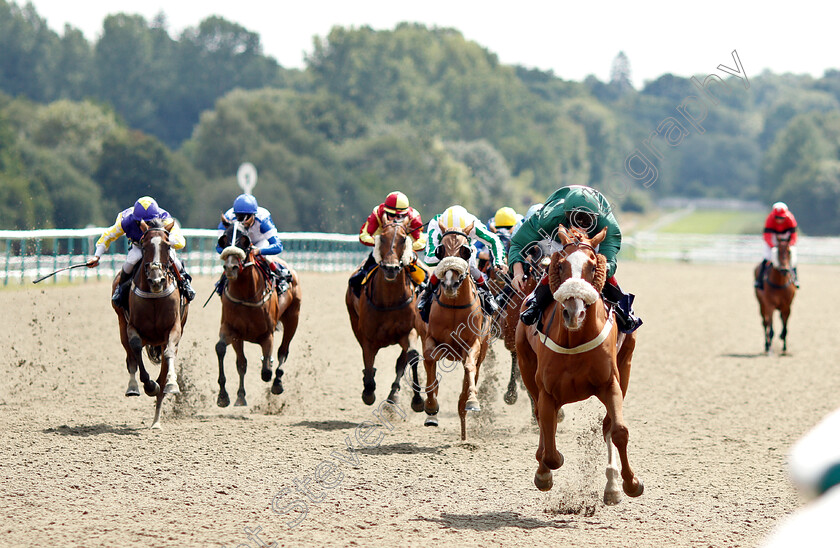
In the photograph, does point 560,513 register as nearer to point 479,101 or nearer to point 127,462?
point 127,462

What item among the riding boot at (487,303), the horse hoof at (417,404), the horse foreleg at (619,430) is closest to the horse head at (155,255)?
the horse hoof at (417,404)

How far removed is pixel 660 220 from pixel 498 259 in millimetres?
83569

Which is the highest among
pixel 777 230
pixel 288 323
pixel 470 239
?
pixel 777 230

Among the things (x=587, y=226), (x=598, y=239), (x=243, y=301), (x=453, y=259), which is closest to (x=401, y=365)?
(x=243, y=301)

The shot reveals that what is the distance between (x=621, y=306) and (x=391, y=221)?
3237mm

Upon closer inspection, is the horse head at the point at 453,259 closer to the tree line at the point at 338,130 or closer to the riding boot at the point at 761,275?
the riding boot at the point at 761,275

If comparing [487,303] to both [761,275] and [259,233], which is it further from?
[761,275]

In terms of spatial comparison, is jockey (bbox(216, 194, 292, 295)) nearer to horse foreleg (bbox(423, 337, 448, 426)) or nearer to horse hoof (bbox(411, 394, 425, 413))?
horse hoof (bbox(411, 394, 425, 413))

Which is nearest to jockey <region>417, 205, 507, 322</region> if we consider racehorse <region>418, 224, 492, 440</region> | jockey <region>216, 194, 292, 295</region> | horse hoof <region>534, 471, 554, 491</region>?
racehorse <region>418, 224, 492, 440</region>

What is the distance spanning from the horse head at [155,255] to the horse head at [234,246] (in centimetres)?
69

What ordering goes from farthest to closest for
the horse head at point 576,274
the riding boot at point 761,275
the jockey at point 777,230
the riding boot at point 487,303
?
1. the riding boot at point 761,275
2. the jockey at point 777,230
3. the riding boot at point 487,303
4. the horse head at point 576,274

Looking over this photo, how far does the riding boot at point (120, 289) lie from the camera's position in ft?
30.1

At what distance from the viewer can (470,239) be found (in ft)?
30.6

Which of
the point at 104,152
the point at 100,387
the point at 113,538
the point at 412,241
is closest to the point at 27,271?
the point at 100,387
